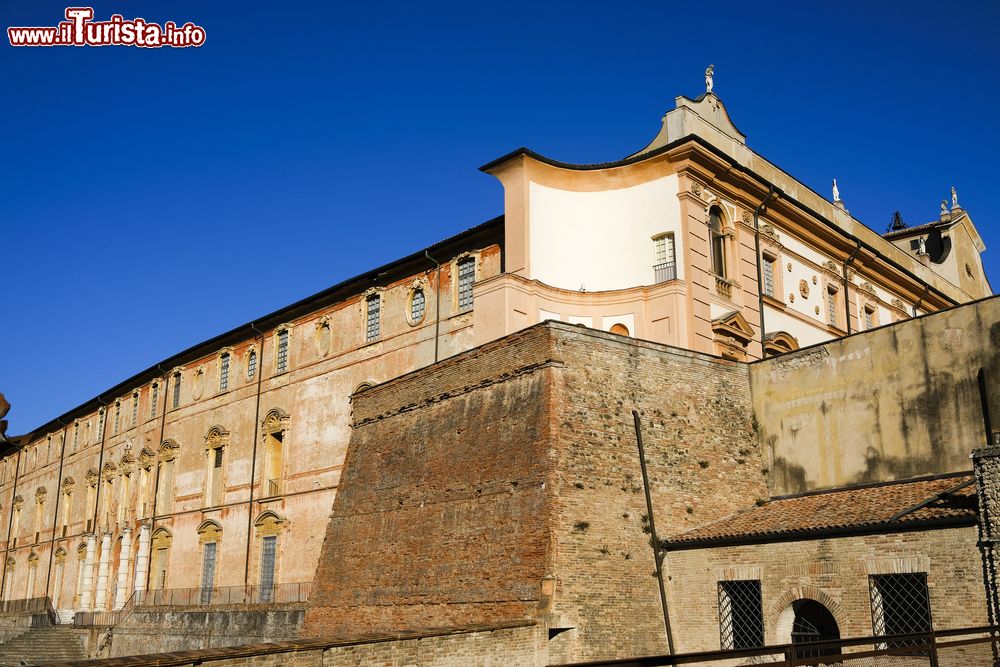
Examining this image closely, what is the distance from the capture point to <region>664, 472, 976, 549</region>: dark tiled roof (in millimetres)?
13820

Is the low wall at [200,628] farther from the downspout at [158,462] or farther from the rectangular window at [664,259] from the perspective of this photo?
the rectangular window at [664,259]

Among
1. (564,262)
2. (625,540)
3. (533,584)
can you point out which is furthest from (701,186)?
(533,584)

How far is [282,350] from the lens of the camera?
32.6 metres

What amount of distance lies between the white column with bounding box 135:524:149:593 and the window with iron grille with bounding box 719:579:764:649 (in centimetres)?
2732

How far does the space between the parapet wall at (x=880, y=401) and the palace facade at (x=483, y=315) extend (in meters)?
0.75

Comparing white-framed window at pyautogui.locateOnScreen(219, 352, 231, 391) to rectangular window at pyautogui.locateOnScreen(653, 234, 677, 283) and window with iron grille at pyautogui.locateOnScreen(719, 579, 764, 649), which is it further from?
window with iron grille at pyautogui.locateOnScreen(719, 579, 764, 649)

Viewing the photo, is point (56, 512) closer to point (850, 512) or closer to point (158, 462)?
point (158, 462)

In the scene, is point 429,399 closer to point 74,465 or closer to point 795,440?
point 795,440

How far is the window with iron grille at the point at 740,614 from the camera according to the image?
15.5 metres

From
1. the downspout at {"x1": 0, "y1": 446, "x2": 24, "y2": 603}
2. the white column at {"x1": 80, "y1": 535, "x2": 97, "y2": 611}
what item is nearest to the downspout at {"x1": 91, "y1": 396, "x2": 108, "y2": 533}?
the white column at {"x1": 80, "y1": 535, "x2": 97, "y2": 611}

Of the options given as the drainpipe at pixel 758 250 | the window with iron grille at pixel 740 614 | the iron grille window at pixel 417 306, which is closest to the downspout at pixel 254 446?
the iron grille window at pixel 417 306

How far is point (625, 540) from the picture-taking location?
16.3 metres

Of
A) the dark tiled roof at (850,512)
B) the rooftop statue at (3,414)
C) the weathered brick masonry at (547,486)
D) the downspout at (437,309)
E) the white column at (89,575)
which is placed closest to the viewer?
the rooftop statue at (3,414)

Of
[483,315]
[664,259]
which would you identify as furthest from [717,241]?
[483,315]
